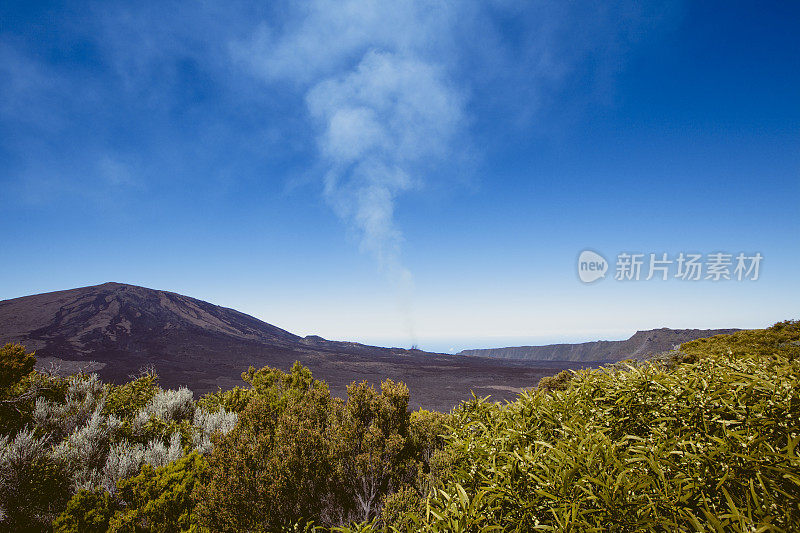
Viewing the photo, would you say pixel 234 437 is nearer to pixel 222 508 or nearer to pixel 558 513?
pixel 222 508

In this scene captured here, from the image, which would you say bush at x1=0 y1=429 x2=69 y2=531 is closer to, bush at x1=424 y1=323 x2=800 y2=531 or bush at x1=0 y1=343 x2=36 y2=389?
bush at x1=0 y1=343 x2=36 y2=389

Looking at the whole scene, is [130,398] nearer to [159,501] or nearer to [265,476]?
[159,501]

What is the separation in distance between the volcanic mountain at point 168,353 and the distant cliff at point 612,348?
17.7 meters

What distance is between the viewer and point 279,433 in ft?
18.8

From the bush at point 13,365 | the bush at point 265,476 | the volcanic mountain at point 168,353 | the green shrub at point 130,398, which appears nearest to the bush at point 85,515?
the bush at point 265,476

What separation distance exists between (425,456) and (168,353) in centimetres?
4456

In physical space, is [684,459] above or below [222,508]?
above

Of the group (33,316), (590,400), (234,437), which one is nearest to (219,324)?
(33,316)

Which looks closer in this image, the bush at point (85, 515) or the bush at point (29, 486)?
the bush at point (85, 515)

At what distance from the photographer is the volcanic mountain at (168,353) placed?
1161 inches

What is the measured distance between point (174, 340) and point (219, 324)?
22495 millimetres

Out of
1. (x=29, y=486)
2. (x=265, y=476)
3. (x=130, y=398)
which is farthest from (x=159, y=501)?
(x=130, y=398)

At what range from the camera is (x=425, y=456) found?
6.73 metres

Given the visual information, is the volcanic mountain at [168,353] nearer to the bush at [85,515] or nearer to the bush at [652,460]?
the bush at [85,515]
